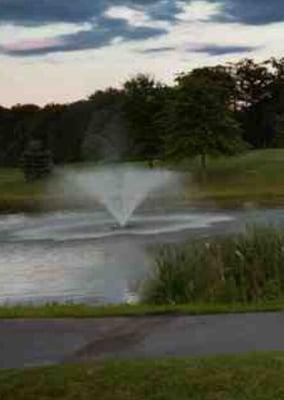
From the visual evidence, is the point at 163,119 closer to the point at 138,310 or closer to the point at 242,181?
the point at 242,181

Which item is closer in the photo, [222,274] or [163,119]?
[222,274]

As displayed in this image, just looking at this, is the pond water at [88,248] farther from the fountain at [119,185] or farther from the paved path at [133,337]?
the paved path at [133,337]

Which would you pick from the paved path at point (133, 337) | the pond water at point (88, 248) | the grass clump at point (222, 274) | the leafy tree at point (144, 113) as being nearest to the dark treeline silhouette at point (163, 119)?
the leafy tree at point (144, 113)

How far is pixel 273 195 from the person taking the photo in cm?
5475

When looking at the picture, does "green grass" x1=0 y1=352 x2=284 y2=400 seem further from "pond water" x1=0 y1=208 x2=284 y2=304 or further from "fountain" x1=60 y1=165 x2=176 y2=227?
"fountain" x1=60 y1=165 x2=176 y2=227

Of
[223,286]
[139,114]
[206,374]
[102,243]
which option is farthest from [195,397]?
[139,114]

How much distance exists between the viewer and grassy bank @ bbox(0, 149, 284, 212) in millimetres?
54094

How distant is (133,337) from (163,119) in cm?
5749

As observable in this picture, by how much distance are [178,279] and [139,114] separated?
188 ft

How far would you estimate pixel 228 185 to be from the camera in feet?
206

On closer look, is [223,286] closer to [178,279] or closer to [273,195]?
[178,279]

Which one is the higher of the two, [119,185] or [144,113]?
[144,113]

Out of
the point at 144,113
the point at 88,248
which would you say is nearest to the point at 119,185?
the point at 144,113

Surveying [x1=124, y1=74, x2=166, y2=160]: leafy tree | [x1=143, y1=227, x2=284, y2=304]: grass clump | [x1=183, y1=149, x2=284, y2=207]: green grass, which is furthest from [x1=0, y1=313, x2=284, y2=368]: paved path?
[x1=124, y1=74, x2=166, y2=160]: leafy tree
